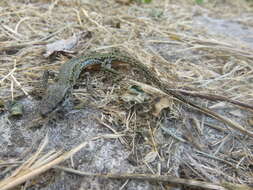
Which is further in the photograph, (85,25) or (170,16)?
(170,16)

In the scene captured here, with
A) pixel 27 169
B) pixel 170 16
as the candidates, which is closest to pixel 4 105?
pixel 27 169

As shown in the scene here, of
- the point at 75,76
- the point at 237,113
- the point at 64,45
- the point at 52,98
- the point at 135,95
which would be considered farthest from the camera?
the point at 64,45

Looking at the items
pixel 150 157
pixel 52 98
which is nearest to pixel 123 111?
pixel 150 157

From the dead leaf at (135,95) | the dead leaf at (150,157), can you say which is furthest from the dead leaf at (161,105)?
the dead leaf at (150,157)

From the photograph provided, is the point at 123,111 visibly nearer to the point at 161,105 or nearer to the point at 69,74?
the point at 161,105

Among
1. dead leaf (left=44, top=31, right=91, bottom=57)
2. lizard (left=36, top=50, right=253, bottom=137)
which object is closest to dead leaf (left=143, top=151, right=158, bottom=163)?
lizard (left=36, top=50, right=253, bottom=137)

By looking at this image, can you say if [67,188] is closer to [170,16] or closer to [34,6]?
[34,6]

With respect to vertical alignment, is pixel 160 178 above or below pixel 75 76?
below
